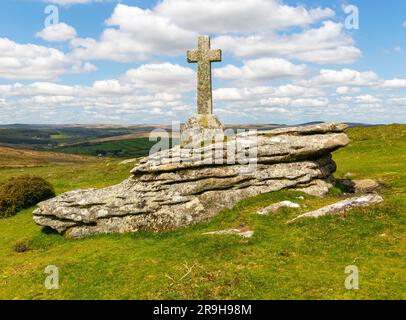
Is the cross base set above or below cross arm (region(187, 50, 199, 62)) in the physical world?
below

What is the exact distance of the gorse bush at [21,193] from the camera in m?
36.1

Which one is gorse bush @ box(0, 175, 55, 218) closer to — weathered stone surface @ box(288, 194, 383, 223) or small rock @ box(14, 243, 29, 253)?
small rock @ box(14, 243, 29, 253)

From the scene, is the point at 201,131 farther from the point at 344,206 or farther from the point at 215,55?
the point at 344,206

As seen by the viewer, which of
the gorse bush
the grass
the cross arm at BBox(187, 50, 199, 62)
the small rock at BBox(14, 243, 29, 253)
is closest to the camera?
the grass

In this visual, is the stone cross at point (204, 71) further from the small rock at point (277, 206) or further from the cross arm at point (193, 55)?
the small rock at point (277, 206)

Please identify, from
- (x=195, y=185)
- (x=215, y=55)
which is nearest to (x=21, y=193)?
(x=195, y=185)

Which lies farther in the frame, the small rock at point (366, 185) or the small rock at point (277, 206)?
the small rock at point (366, 185)

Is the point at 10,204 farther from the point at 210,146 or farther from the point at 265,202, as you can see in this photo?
the point at 265,202

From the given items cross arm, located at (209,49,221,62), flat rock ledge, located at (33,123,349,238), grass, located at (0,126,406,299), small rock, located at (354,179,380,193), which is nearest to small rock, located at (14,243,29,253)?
grass, located at (0,126,406,299)

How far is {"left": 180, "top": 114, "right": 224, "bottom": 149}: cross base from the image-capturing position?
2877 cm

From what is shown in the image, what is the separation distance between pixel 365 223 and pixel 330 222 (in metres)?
1.71

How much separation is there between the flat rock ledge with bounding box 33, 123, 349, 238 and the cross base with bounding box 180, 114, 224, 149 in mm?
2297

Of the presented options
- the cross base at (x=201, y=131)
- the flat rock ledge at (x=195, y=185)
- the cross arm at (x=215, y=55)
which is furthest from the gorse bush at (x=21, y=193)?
the cross arm at (x=215, y=55)

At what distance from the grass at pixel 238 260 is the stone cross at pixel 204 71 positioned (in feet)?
33.1
